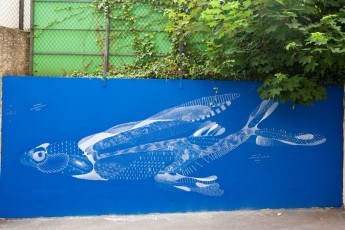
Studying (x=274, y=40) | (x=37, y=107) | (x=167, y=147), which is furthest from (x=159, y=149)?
(x=274, y=40)

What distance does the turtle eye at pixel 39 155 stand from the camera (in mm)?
7016

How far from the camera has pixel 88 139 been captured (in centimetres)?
711

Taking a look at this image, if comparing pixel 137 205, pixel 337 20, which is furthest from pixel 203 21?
pixel 137 205

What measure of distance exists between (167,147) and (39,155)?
93.1 inches

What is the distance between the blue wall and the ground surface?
0.55ft

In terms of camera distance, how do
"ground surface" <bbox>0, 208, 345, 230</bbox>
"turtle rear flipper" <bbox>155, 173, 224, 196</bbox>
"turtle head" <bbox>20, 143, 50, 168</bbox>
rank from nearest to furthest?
1. "ground surface" <bbox>0, 208, 345, 230</bbox>
2. "turtle head" <bbox>20, 143, 50, 168</bbox>
3. "turtle rear flipper" <bbox>155, 173, 224, 196</bbox>

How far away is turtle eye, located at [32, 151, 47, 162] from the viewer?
702 centimetres

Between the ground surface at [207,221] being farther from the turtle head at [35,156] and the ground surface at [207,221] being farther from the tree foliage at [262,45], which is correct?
the tree foliage at [262,45]

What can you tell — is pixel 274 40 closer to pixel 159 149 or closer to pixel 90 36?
pixel 159 149

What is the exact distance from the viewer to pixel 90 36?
7844 millimetres

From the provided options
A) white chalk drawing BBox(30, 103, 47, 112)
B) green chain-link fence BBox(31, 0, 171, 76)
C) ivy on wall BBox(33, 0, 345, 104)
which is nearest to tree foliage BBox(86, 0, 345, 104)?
ivy on wall BBox(33, 0, 345, 104)

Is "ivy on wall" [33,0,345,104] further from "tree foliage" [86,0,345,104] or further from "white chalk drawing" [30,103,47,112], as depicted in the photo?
"white chalk drawing" [30,103,47,112]

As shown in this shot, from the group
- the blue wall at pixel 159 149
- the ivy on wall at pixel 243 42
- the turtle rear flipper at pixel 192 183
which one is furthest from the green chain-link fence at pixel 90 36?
the turtle rear flipper at pixel 192 183

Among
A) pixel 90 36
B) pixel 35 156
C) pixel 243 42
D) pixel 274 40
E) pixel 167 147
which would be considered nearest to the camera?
pixel 274 40
